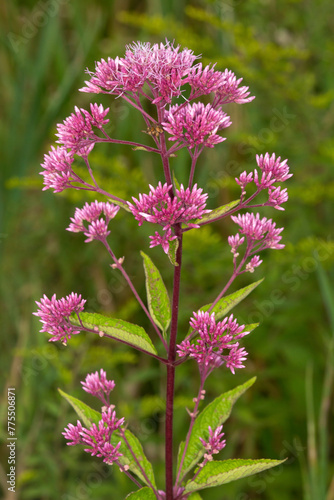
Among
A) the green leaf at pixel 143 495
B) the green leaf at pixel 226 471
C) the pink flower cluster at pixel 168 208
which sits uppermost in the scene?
the pink flower cluster at pixel 168 208

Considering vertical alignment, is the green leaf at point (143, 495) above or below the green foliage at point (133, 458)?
below

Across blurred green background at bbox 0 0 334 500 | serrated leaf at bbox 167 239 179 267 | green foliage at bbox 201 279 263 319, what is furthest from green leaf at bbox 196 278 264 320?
blurred green background at bbox 0 0 334 500

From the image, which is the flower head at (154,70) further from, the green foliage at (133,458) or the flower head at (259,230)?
the green foliage at (133,458)

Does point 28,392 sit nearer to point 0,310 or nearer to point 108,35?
point 0,310

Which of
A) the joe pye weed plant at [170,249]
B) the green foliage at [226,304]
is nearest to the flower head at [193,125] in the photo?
the joe pye weed plant at [170,249]

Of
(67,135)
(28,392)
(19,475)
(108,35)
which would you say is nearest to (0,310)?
(28,392)

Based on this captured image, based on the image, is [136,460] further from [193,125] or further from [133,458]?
[193,125]
